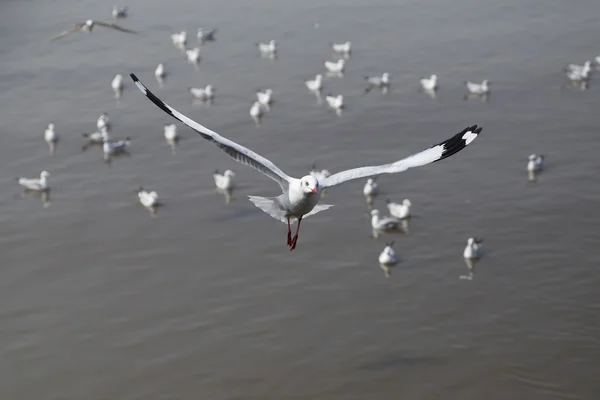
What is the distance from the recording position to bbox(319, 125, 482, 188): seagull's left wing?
13.3m

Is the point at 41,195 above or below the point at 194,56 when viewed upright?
below

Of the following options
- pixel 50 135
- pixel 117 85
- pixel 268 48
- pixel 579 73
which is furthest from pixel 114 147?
pixel 579 73

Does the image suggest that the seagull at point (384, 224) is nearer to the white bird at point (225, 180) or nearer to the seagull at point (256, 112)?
the white bird at point (225, 180)

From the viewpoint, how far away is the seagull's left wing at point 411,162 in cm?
1334

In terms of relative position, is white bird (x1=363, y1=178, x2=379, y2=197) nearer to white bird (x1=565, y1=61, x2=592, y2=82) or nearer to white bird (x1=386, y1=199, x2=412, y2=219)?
white bird (x1=386, y1=199, x2=412, y2=219)

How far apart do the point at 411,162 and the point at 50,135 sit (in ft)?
56.0

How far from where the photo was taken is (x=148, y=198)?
25.0 m

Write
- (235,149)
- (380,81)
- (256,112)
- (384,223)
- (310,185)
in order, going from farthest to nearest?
(380,81), (256,112), (384,223), (235,149), (310,185)

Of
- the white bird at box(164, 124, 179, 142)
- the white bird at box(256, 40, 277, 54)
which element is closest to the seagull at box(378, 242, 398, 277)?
the white bird at box(164, 124, 179, 142)

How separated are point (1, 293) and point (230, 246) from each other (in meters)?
4.85

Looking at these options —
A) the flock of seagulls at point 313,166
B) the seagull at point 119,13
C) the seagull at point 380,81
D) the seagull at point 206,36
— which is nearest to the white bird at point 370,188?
the flock of seagulls at point 313,166

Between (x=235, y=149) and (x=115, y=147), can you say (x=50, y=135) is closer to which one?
(x=115, y=147)

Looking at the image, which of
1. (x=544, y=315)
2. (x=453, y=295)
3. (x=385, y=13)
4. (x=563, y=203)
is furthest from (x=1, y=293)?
(x=385, y=13)

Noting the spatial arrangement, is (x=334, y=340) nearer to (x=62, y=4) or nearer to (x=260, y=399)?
(x=260, y=399)
